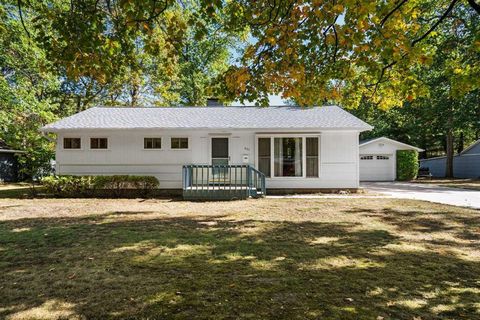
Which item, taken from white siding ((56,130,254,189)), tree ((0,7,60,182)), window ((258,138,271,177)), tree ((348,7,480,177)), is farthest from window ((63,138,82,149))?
tree ((348,7,480,177))

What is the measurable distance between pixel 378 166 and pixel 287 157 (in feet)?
37.3

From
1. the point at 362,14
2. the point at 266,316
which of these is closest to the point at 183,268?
the point at 266,316

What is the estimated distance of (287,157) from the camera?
1327 cm

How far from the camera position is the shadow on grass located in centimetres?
284

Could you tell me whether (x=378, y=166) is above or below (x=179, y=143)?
below

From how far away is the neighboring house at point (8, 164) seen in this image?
22422 mm

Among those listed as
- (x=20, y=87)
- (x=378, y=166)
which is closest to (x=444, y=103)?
(x=378, y=166)

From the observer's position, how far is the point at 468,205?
9.75 m

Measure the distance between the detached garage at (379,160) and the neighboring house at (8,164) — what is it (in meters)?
26.0

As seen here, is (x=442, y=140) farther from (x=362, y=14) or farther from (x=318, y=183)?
(x=362, y=14)

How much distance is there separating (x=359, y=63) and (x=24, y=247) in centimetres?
638

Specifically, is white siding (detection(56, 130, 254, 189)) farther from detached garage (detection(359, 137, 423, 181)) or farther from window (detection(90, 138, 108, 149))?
detached garage (detection(359, 137, 423, 181))

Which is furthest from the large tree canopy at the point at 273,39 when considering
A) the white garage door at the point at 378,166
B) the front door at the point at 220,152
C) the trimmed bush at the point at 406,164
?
the trimmed bush at the point at 406,164

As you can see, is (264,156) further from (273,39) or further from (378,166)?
(378,166)
